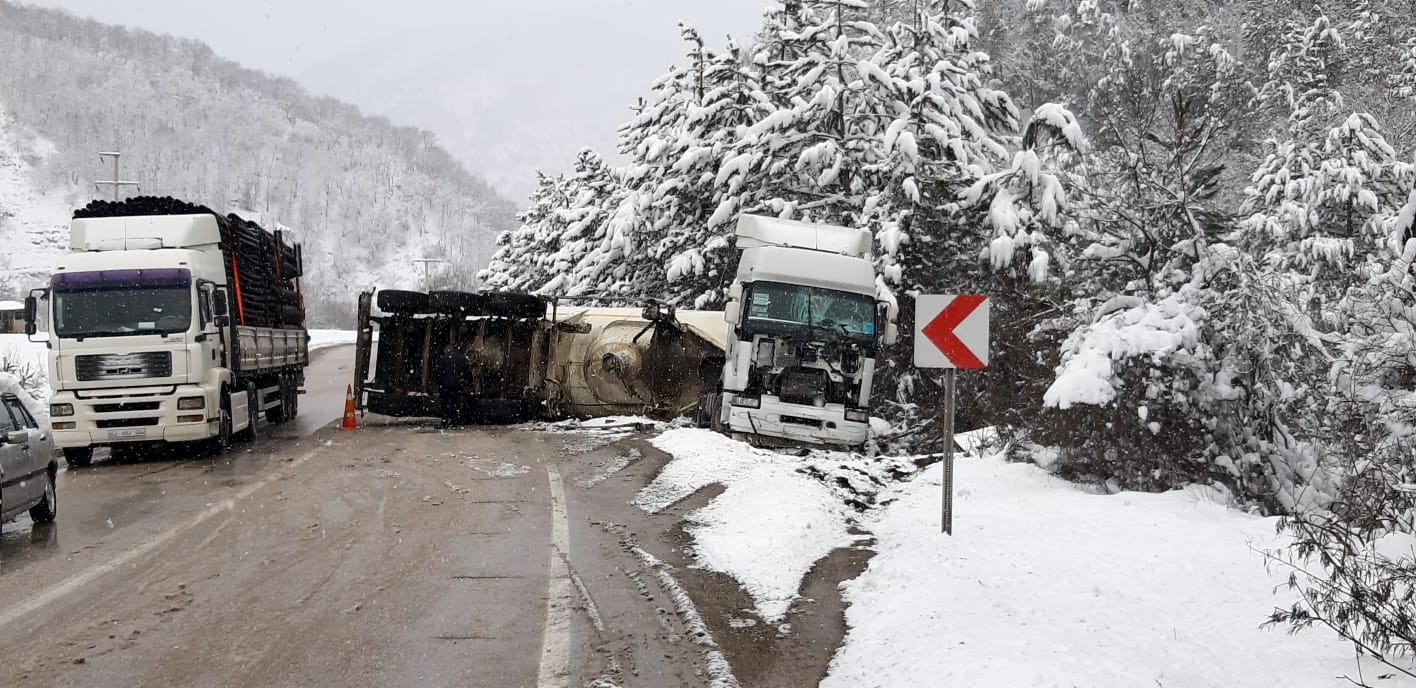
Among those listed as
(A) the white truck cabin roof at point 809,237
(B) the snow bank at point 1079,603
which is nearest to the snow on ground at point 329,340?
(A) the white truck cabin roof at point 809,237

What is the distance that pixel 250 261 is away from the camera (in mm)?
20719

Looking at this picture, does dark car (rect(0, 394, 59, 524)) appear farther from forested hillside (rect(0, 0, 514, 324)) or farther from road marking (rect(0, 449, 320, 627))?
forested hillside (rect(0, 0, 514, 324))

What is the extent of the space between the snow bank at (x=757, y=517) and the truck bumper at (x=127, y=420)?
24.4 ft

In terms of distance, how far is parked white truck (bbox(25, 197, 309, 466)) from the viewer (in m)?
16.5

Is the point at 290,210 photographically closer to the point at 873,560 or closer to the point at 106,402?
the point at 106,402

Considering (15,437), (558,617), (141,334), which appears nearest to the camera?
(558,617)

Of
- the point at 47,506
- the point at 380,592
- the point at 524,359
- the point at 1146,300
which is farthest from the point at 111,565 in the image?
the point at 524,359

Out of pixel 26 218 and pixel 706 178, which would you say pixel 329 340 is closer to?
pixel 706 178

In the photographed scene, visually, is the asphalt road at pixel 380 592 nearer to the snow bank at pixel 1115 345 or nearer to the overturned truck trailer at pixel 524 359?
the snow bank at pixel 1115 345

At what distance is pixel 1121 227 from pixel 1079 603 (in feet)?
25.5

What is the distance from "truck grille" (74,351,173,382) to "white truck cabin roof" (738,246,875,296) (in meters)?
9.21

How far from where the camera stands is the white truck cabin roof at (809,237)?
766 inches

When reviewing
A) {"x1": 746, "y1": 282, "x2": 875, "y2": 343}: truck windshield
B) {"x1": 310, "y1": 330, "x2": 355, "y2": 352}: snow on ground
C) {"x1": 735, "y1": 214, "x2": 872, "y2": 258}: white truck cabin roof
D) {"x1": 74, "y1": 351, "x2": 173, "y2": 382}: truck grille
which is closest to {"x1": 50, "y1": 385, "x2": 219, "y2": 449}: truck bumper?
{"x1": 74, "y1": 351, "x2": 173, "y2": 382}: truck grille

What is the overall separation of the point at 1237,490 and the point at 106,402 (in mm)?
15312
